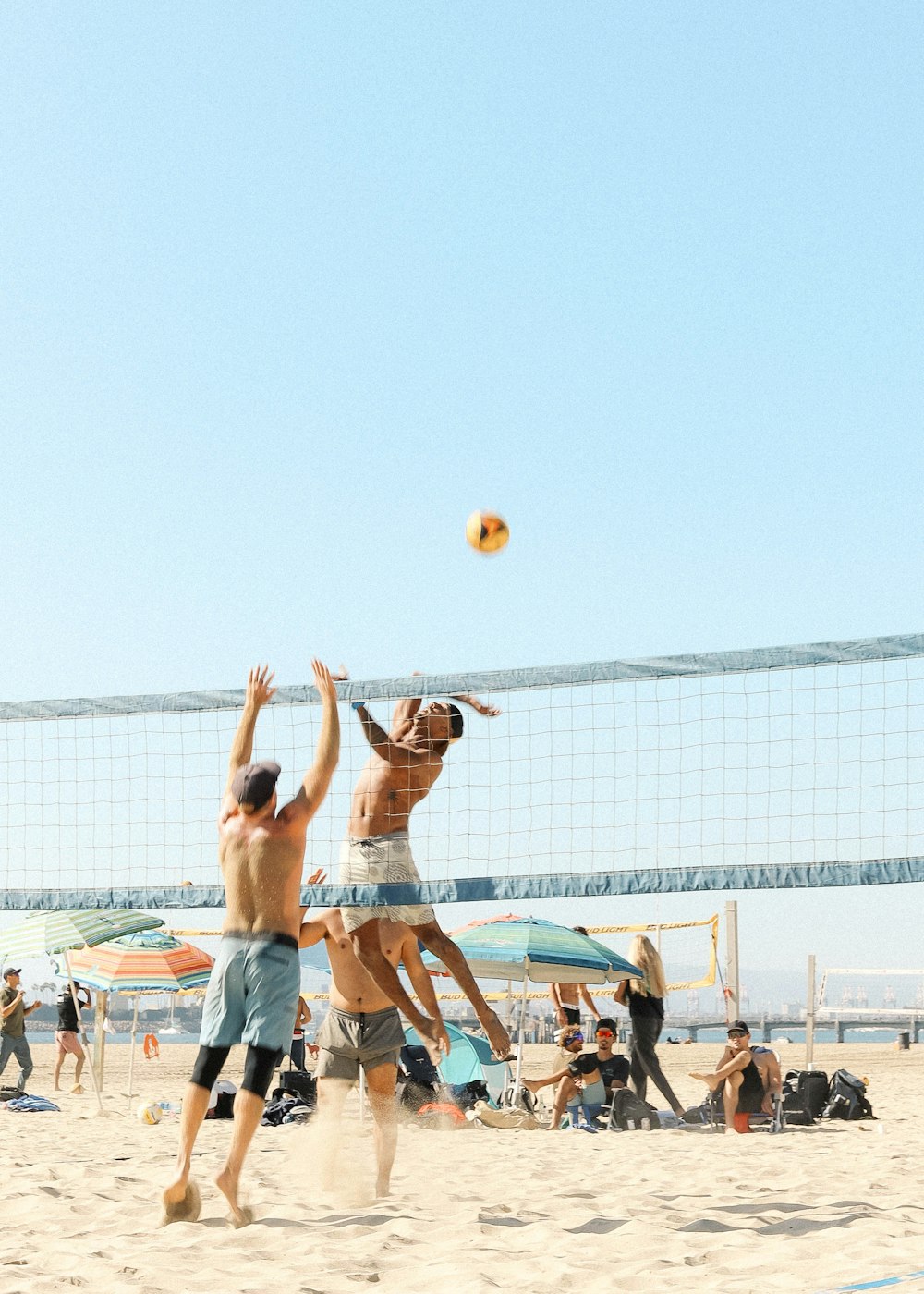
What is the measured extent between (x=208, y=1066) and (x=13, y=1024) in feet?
28.6

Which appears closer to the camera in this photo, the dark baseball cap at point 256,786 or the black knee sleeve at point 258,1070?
the black knee sleeve at point 258,1070

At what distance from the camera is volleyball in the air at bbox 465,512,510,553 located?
6.86m

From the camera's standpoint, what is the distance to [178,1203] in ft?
13.7

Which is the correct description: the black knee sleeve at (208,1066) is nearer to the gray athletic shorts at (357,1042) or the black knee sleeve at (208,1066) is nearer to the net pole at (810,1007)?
the gray athletic shorts at (357,1042)

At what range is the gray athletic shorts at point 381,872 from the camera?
5285 millimetres

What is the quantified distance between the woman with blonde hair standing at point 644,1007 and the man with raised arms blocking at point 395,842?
4.89 metres

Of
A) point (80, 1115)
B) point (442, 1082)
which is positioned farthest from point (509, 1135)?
point (80, 1115)

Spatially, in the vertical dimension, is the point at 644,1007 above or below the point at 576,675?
below

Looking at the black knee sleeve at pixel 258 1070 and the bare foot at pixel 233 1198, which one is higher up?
the black knee sleeve at pixel 258 1070

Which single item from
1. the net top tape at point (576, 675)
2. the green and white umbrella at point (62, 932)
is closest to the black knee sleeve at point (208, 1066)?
the net top tape at point (576, 675)

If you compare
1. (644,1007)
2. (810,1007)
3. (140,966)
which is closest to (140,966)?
(140,966)

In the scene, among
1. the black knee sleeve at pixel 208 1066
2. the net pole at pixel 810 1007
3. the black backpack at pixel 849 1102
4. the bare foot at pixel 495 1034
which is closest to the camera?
the black knee sleeve at pixel 208 1066

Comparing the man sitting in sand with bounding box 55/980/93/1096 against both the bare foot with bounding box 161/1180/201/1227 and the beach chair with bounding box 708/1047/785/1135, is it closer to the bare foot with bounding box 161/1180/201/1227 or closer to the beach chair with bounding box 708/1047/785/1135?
the beach chair with bounding box 708/1047/785/1135

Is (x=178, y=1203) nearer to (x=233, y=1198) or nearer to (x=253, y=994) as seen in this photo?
(x=233, y=1198)
